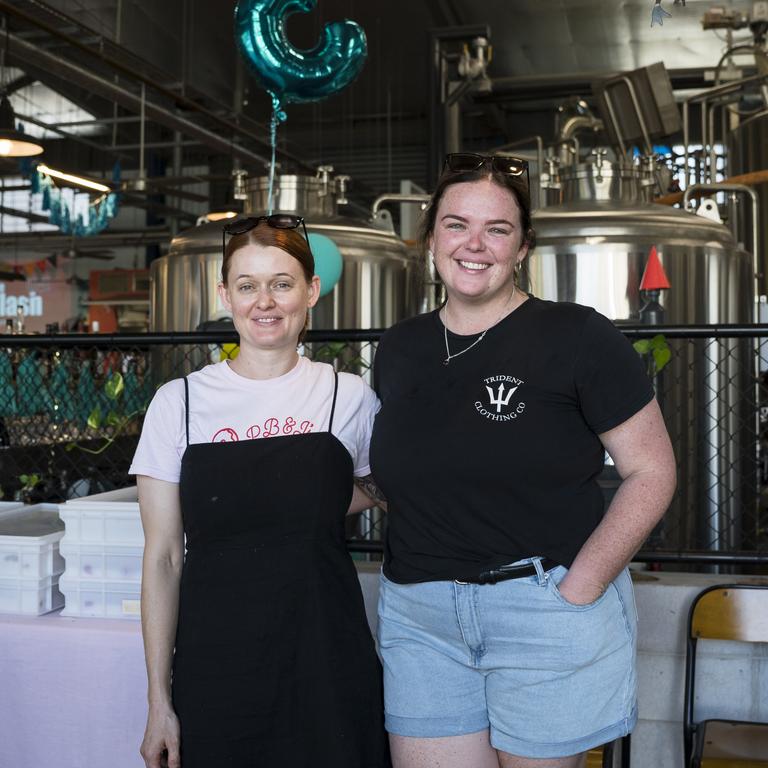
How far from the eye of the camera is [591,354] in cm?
139

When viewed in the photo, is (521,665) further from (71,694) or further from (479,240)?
(71,694)

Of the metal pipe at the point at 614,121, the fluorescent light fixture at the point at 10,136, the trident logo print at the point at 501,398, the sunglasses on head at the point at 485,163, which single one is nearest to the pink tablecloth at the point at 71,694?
the trident logo print at the point at 501,398

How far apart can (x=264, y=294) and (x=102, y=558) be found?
0.91 m

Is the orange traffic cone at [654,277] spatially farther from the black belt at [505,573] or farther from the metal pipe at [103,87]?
the metal pipe at [103,87]

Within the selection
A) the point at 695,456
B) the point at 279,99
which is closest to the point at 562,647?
the point at 279,99

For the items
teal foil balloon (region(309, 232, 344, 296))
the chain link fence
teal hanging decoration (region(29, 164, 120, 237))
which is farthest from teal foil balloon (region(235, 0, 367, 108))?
teal hanging decoration (region(29, 164, 120, 237))

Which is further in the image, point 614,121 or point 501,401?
point 614,121

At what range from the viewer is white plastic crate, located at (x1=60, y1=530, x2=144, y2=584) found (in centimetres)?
209

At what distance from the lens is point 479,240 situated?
4.78 ft

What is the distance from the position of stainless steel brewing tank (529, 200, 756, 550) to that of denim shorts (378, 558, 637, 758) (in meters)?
2.38

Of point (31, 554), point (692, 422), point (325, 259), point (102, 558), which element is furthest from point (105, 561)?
point (692, 422)

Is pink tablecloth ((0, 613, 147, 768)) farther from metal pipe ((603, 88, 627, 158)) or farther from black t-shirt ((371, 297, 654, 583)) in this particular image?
metal pipe ((603, 88, 627, 158))

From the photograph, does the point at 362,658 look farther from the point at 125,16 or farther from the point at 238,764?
the point at 125,16

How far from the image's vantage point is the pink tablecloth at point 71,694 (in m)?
Result: 1.99
